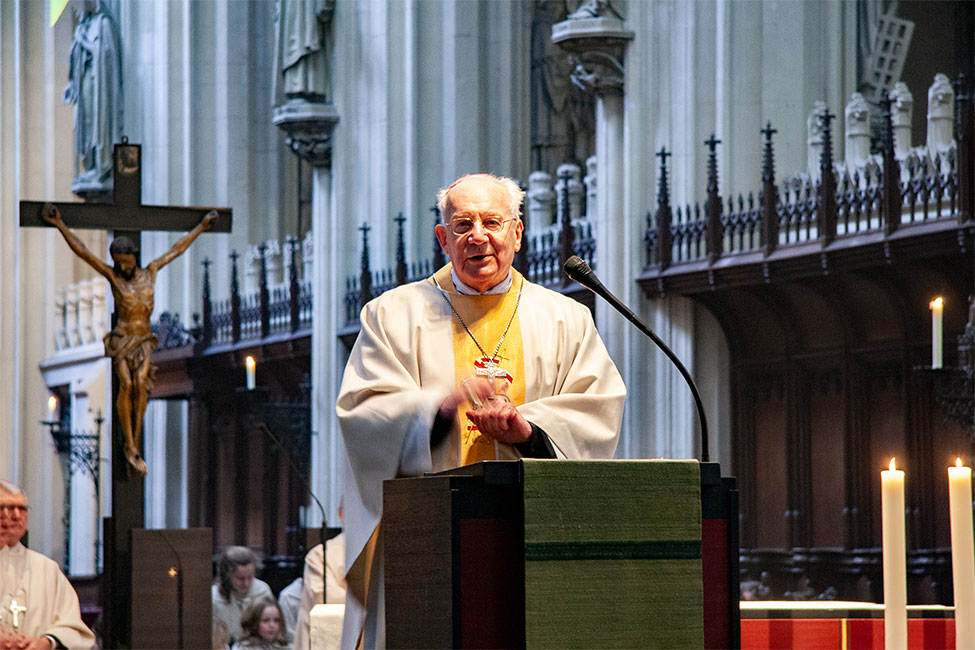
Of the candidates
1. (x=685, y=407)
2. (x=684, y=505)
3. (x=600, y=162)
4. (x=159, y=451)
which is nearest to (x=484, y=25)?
(x=600, y=162)

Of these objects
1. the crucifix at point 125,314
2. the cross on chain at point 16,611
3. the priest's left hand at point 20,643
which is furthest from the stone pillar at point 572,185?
the priest's left hand at point 20,643

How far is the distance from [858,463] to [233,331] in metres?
9.43

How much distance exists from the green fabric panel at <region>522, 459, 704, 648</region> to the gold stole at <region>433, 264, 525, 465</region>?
83 cm

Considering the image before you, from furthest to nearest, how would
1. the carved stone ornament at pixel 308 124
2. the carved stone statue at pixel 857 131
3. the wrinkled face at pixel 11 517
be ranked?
the carved stone ornament at pixel 308 124, the carved stone statue at pixel 857 131, the wrinkled face at pixel 11 517

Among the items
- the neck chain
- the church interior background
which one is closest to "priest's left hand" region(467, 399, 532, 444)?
the neck chain

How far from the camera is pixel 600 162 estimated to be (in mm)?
12875

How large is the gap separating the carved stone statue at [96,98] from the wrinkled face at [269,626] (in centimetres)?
1114

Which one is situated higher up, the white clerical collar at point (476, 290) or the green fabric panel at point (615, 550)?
the white clerical collar at point (476, 290)

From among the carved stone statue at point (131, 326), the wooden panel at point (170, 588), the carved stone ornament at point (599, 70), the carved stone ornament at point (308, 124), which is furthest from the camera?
the carved stone ornament at point (308, 124)

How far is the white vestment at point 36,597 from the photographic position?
7168mm

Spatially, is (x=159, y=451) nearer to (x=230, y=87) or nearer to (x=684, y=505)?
(x=230, y=87)

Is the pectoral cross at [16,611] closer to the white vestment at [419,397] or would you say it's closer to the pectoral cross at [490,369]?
the white vestment at [419,397]

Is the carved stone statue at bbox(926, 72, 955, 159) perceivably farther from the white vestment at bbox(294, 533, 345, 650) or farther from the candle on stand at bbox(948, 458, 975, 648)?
the candle on stand at bbox(948, 458, 975, 648)

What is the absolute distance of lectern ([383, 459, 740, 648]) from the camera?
3291 millimetres
